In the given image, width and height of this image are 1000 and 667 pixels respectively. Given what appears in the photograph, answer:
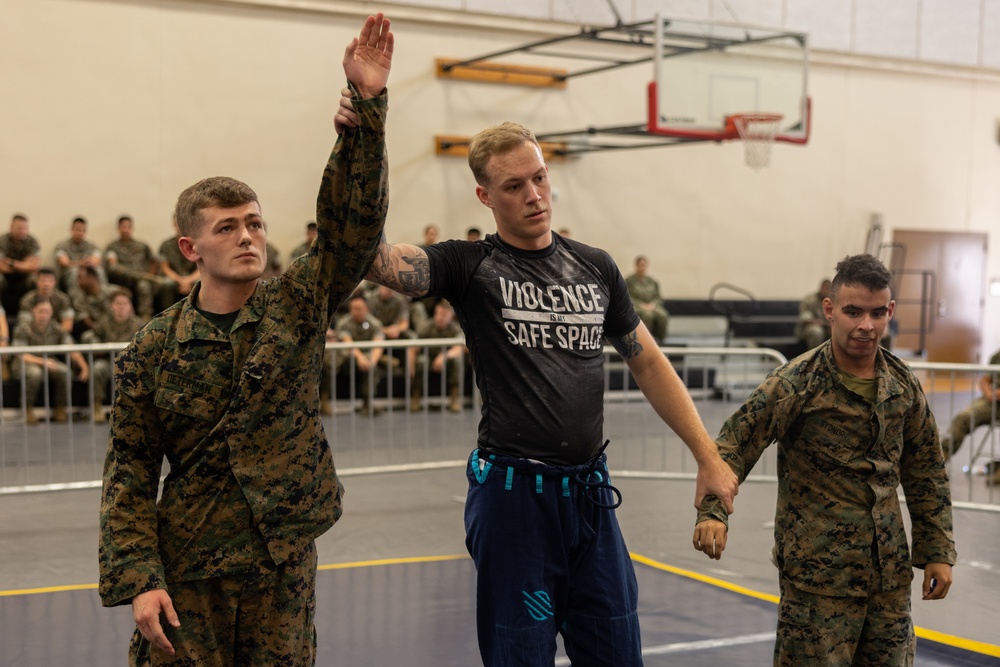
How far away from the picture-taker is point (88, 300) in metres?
10.5

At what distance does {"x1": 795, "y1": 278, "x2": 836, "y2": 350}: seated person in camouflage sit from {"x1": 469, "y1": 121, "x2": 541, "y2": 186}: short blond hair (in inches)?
458

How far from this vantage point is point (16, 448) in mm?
8031

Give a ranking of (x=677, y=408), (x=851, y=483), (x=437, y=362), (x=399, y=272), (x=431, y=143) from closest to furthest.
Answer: (x=399, y=272)
(x=677, y=408)
(x=851, y=483)
(x=437, y=362)
(x=431, y=143)

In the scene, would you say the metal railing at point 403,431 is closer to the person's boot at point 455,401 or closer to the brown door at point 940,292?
the person's boot at point 455,401

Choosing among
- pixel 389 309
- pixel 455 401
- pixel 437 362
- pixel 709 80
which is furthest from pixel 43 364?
pixel 709 80

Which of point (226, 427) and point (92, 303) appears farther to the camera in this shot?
point (92, 303)

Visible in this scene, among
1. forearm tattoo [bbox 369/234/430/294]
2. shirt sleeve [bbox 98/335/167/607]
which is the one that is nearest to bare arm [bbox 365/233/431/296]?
forearm tattoo [bbox 369/234/430/294]

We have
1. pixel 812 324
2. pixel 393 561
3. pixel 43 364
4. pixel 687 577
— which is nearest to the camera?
pixel 687 577

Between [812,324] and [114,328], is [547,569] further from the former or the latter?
[812,324]

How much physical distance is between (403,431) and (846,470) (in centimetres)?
627

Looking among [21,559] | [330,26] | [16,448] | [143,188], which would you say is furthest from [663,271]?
[21,559]

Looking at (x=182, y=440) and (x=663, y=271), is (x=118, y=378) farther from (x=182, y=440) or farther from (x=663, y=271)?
(x=663, y=271)

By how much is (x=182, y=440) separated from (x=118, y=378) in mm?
204

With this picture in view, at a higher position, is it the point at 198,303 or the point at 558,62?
the point at 558,62
